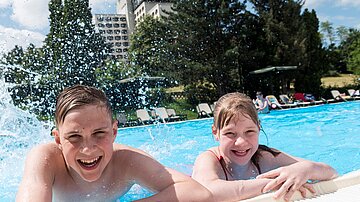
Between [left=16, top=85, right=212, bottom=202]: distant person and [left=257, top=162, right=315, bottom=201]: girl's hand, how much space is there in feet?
1.17

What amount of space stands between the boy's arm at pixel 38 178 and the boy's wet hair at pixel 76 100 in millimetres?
257

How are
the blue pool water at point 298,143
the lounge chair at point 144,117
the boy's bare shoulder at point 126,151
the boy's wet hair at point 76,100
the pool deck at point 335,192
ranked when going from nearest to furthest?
the pool deck at point 335,192 → the boy's wet hair at point 76,100 → the boy's bare shoulder at point 126,151 → the blue pool water at point 298,143 → the lounge chair at point 144,117

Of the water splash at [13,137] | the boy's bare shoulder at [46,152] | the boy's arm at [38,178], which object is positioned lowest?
the water splash at [13,137]

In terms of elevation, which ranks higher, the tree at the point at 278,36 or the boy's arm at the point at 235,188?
the tree at the point at 278,36

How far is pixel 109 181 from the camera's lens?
7.27 feet

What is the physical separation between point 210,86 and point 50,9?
1297 centimetres

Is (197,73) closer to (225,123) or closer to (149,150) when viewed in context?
(149,150)

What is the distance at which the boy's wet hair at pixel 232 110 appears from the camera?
93.5 inches

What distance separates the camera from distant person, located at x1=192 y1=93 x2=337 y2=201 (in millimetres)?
1840

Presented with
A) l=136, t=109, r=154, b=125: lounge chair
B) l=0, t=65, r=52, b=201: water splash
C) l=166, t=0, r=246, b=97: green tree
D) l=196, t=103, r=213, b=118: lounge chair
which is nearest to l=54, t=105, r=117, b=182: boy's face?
l=0, t=65, r=52, b=201: water splash

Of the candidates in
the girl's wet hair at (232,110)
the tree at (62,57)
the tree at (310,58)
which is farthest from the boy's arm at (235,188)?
the tree at (310,58)

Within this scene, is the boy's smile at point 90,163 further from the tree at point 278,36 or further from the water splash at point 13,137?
the tree at point 278,36

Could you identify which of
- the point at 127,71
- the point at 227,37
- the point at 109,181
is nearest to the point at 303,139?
the point at 109,181

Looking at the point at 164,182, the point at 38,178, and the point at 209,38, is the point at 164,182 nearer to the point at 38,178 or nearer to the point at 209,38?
the point at 38,178
